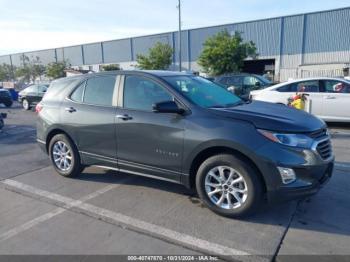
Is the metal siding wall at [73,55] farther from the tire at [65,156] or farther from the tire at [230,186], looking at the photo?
the tire at [230,186]

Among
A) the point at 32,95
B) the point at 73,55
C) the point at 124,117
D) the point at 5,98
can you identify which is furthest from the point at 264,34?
the point at 73,55

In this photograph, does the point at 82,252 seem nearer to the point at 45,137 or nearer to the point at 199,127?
the point at 199,127

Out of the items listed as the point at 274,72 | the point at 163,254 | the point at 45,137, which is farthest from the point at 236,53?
the point at 163,254

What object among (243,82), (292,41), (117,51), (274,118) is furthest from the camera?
(117,51)

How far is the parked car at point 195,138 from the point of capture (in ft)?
10.6

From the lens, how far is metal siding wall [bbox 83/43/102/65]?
52.7m

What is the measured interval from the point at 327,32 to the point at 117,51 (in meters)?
31.5

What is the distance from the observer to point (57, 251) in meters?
2.95

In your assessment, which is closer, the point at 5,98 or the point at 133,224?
the point at 133,224

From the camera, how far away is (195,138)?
11.7 ft

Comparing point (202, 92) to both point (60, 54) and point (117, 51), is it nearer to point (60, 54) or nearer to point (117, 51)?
point (117, 51)

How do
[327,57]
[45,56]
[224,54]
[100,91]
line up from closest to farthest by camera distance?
[100,91] → [224,54] → [327,57] → [45,56]

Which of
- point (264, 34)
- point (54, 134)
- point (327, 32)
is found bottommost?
point (54, 134)

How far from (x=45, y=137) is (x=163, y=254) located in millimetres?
3393
